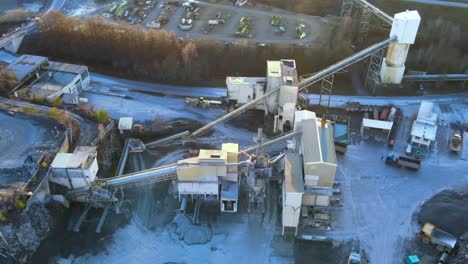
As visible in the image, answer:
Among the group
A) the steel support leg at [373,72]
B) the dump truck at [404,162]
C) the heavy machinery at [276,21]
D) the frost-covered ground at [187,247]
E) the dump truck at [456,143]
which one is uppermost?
the heavy machinery at [276,21]

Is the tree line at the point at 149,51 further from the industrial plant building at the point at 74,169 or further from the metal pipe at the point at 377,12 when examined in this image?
the industrial plant building at the point at 74,169

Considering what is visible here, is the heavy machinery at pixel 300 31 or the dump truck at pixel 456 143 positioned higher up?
the heavy machinery at pixel 300 31

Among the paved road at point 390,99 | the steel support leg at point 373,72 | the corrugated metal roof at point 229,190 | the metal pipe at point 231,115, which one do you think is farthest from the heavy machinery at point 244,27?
the corrugated metal roof at point 229,190

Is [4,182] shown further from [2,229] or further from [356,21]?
[356,21]

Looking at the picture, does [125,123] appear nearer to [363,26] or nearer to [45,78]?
[45,78]

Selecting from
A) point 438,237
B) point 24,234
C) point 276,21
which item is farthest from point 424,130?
point 24,234

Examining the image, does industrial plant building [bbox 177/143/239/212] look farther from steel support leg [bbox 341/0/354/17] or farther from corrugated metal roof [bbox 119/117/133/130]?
steel support leg [bbox 341/0/354/17]

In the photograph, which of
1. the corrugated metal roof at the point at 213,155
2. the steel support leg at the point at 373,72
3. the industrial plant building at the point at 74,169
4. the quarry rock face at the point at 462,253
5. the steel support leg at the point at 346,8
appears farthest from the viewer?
the steel support leg at the point at 346,8
